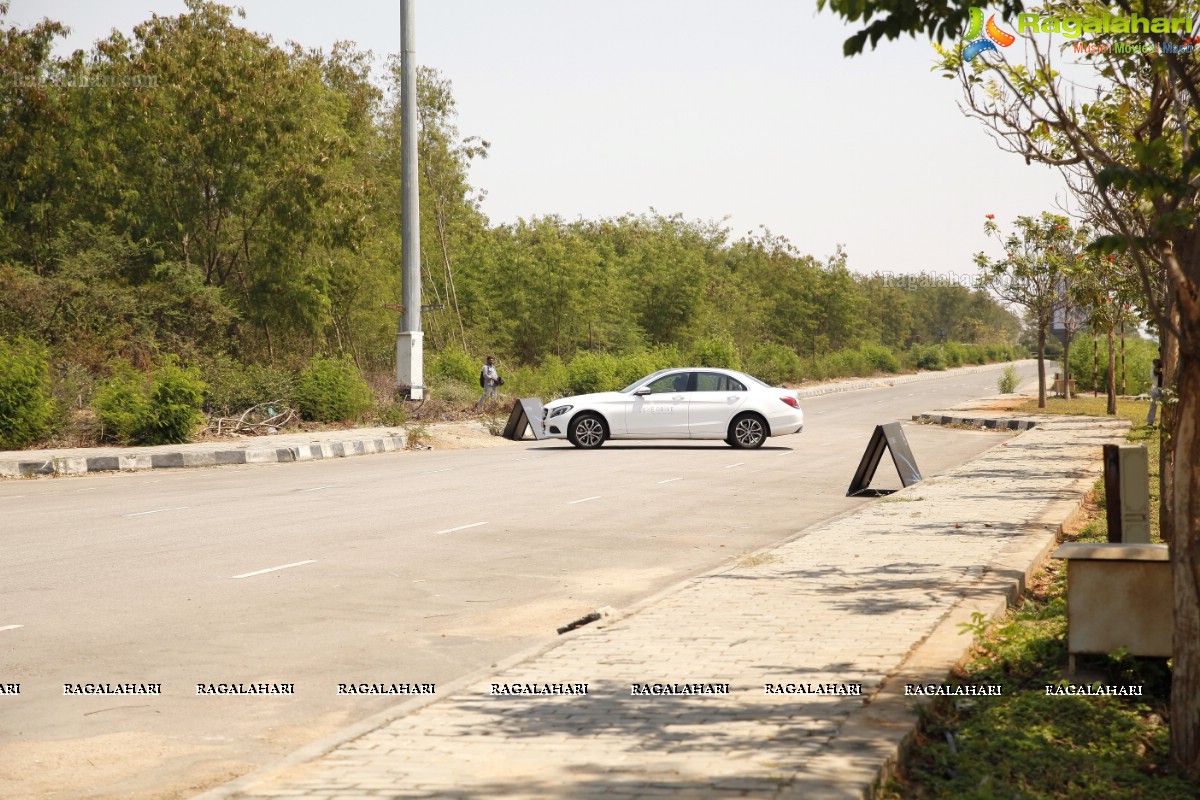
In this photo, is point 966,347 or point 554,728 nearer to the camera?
point 554,728

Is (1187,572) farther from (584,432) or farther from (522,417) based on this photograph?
(522,417)

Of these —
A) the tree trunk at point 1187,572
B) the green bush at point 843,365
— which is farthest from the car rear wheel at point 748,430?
the green bush at point 843,365

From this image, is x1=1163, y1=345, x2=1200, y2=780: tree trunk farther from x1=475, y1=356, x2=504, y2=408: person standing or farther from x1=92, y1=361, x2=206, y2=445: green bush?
x1=475, y1=356, x2=504, y2=408: person standing

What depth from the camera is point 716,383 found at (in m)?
26.0

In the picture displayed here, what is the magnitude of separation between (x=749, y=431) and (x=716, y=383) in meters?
1.15

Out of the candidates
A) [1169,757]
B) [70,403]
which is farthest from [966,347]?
[1169,757]

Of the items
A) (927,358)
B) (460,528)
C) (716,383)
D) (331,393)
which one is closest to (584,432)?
(716,383)

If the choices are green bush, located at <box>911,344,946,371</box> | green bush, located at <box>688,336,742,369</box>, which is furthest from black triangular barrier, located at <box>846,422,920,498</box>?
green bush, located at <box>911,344,946,371</box>

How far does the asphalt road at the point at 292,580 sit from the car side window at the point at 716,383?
4.49 meters

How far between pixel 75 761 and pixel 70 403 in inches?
839

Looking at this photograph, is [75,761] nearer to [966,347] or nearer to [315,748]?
[315,748]

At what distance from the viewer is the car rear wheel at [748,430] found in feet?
84.5

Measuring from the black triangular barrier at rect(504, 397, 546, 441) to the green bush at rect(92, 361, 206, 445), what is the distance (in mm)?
7163

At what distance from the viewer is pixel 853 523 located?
43.0 ft
